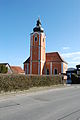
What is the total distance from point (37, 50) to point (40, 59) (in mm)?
3426

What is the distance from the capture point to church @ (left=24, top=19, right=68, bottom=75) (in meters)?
55.3

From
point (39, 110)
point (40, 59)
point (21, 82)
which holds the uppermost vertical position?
point (40, 59)

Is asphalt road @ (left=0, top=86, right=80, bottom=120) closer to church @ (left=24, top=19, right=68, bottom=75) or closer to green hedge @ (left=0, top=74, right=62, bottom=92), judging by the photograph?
green hedge @ (left=0, top=74, right=62, bottom=92)

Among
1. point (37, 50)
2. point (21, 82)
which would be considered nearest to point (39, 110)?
point (21, 82)

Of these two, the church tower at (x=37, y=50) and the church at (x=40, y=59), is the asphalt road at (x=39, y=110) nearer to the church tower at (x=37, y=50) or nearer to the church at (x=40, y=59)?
the church tower at (x=37, y=50)

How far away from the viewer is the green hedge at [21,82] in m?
15.9

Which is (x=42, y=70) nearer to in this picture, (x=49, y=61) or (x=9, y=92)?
(x=49, y=61)

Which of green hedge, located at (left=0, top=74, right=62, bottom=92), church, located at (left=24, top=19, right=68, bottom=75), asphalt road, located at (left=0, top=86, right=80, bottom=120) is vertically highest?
church, located at (left=24, top=19, right=68, bottom=75)

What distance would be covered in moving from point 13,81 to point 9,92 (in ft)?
4.37

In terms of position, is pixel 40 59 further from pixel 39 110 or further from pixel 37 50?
pixel 39 110

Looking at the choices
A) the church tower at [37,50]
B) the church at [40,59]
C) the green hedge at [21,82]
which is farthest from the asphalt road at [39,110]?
the church at [40,59]

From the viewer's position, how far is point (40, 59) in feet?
180

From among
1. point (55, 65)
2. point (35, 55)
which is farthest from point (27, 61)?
point (55, 65)

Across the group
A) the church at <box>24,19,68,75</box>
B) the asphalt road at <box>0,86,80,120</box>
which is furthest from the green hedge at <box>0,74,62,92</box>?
the church at <box>24,19,68,75</box>
